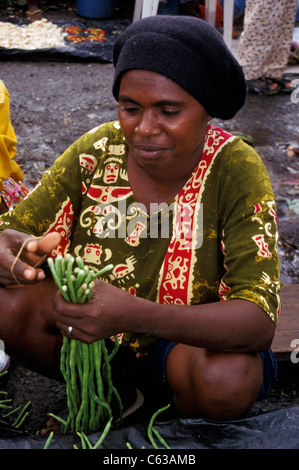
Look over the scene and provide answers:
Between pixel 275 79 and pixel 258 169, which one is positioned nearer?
pixel 258 169

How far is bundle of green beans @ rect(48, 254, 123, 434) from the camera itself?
134 centimetres

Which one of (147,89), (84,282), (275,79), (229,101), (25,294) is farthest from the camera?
(275,79)

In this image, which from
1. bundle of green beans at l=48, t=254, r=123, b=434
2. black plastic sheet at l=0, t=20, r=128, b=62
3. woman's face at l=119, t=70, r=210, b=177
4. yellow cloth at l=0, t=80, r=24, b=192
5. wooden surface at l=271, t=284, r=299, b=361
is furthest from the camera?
black plastic sheet at l=0, t=20, r=128, b=62

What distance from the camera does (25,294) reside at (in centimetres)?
173

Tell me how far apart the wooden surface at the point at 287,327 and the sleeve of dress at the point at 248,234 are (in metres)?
0.60

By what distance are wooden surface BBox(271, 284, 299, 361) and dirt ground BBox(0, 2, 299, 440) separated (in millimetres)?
168

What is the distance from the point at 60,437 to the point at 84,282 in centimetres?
48

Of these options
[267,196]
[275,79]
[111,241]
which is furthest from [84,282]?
[275,79]

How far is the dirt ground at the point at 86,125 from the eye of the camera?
226 centimetres

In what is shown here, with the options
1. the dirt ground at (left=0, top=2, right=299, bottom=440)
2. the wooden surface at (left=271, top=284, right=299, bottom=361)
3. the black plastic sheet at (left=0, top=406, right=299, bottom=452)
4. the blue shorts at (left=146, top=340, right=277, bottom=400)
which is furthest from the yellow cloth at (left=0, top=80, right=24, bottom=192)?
the wooden surface at (left=271, top=284, right=299, bottom=361)

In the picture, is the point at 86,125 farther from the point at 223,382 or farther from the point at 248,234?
the point at 223,382

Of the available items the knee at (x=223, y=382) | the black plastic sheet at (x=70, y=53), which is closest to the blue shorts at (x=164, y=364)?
the knee at (x=223, y=382)

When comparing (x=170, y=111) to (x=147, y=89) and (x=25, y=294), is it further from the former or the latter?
(x=25, y=294)

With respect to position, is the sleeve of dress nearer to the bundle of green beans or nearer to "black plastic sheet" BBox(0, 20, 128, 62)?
the bundle of green beans
